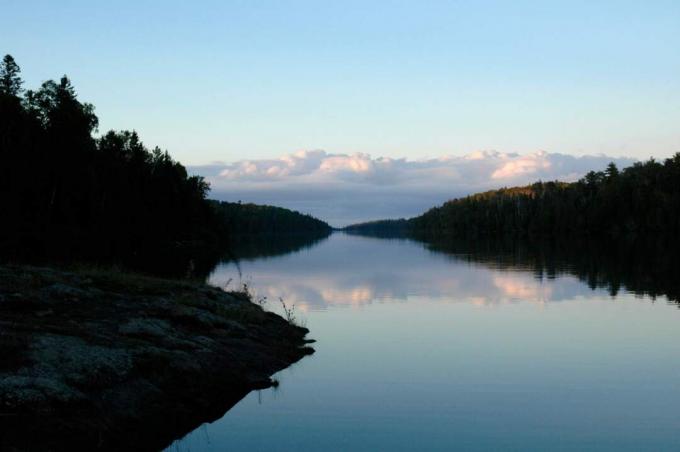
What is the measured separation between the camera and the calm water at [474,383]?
1500 cm

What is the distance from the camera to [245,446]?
14.5 m

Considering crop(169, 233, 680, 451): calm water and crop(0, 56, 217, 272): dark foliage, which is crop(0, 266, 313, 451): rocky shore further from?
crop(0, 56, 217, 272): dark foliage

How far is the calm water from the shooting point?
591 inches

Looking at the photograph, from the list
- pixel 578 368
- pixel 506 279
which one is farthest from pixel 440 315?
pixel 506 279

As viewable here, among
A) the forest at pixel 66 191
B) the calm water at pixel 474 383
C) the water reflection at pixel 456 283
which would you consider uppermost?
the forest at pixel 66 191

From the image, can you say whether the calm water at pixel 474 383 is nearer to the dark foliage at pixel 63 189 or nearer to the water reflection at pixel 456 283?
the water reflection at pixel 456 283

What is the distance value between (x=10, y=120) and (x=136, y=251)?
22429 mm

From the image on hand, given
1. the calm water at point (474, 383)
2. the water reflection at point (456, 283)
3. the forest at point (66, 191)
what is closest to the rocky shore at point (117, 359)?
the calm water at point (474, 383)

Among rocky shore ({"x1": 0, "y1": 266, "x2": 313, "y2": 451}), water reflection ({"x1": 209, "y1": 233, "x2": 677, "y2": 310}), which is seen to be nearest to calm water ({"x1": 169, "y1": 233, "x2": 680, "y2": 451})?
rocky shore ({"x1": 0, "y1": 266, "x2": 313, "y2": 451})

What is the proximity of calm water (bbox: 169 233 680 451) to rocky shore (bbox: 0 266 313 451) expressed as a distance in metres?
1.01

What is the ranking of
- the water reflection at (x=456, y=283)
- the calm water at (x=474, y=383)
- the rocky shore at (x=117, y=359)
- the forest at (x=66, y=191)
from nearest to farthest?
1. the rocky shore at (x=117, y=359)
2. the calm water at (x=474, y=383)
3. the water reflection at (x=456, y=283)
4. the forest at (x=66, y=191)

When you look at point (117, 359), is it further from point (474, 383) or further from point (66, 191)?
point (66, 191)

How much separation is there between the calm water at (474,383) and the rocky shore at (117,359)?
3.31 feet

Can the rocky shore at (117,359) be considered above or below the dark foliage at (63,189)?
below
